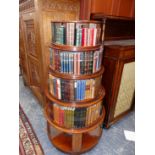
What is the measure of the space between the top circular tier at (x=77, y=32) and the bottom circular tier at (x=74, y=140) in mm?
779

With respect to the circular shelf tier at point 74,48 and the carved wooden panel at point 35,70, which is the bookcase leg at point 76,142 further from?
the carved wooden panel at point 35,70

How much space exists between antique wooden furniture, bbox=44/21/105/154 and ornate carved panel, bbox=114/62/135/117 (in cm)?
38

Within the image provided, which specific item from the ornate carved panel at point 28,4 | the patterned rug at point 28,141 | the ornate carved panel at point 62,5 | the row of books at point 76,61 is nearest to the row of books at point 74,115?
the row of books at point 76,61

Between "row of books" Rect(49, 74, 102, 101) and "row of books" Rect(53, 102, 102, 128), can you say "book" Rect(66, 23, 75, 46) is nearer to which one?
"row of books" Rect(49, 74, 102, 101)

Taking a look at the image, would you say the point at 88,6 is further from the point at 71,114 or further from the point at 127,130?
the point at 127,130

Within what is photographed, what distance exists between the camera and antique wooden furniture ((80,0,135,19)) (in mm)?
1245

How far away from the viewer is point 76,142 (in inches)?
48.7

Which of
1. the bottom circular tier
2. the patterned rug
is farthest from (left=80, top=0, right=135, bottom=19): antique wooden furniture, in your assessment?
the patterned rug

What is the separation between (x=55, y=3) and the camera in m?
1.32

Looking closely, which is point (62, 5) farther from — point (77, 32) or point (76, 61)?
point (76, 61)

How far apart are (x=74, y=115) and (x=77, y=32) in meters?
0.68

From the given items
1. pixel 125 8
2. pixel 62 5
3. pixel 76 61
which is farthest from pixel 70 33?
pixel 125 8
